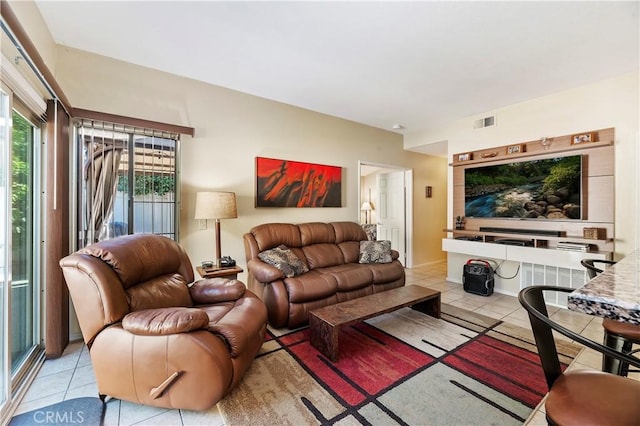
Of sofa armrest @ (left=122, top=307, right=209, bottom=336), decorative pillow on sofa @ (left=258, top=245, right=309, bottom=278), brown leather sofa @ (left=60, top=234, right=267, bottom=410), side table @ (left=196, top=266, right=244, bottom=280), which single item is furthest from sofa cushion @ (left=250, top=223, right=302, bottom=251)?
sofa armrest @ (left=122, top=307, right=209, bottom=336)

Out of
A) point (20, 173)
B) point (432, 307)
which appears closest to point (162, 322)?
point (20, 173)

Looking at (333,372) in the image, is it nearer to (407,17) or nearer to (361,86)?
(407,17)

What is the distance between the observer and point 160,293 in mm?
2029

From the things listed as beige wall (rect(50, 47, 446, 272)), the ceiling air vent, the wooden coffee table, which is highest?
the ceiling air vent

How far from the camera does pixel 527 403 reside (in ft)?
5.56

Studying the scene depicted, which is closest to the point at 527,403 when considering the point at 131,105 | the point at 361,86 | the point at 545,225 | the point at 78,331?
the point at 545,225

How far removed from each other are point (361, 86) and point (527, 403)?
3.21m

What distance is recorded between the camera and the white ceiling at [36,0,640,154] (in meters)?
2.03

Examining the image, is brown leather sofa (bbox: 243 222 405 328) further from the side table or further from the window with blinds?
the window with blinds

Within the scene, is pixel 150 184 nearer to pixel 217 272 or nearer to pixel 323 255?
pixel 217 272

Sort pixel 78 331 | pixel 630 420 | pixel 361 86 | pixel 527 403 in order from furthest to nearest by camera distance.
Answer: pixel 361 86, pixel 78 331, pixel 527 403, pixel 630 420

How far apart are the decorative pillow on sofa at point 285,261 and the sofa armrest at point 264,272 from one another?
73mm

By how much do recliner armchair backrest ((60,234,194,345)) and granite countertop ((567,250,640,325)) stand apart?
2.13m

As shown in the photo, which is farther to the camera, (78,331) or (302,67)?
(302,67)
